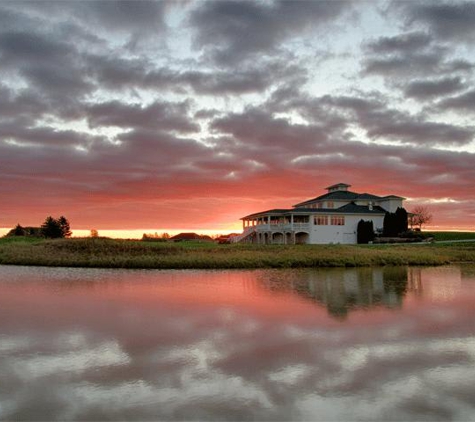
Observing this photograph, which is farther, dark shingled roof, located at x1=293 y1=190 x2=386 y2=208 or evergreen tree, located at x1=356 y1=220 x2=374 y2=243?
dark shingled roof, located at x1=293 y1=190 x2=386 y2=208

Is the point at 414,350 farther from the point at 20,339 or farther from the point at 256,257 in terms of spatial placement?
the point at 256,257

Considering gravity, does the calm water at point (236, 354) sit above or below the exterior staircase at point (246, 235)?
below

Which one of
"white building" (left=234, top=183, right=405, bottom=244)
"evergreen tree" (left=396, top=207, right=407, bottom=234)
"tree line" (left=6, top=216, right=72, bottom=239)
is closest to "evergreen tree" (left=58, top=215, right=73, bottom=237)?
"tree line" (left=6, top=216, right=72, bottom=239)

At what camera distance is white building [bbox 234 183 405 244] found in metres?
53.9

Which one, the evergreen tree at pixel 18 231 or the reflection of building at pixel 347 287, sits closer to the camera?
the reflection of building at pixel 347 287

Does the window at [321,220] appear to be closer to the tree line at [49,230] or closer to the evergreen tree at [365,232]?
the evergreen tree at [365,232]

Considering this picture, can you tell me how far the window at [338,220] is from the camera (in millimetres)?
55031

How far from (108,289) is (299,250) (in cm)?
2115

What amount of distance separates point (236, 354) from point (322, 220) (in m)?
45.6

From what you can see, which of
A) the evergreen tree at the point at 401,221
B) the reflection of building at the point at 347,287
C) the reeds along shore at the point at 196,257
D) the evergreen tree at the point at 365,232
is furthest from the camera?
the evergreen tree at the point at 401,221

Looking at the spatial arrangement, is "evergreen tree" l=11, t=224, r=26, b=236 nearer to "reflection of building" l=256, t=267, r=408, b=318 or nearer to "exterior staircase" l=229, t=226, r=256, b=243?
"exterior staircase" l=229, t=226, r=256, b=243

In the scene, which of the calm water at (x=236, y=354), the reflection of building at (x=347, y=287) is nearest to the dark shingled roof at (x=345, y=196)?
the reflection of building at (x=347, y=287)

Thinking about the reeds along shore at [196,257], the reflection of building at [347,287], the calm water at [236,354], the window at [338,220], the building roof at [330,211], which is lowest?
the calm water at [236,354]

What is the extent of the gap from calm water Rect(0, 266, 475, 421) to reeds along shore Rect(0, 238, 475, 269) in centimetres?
1137
